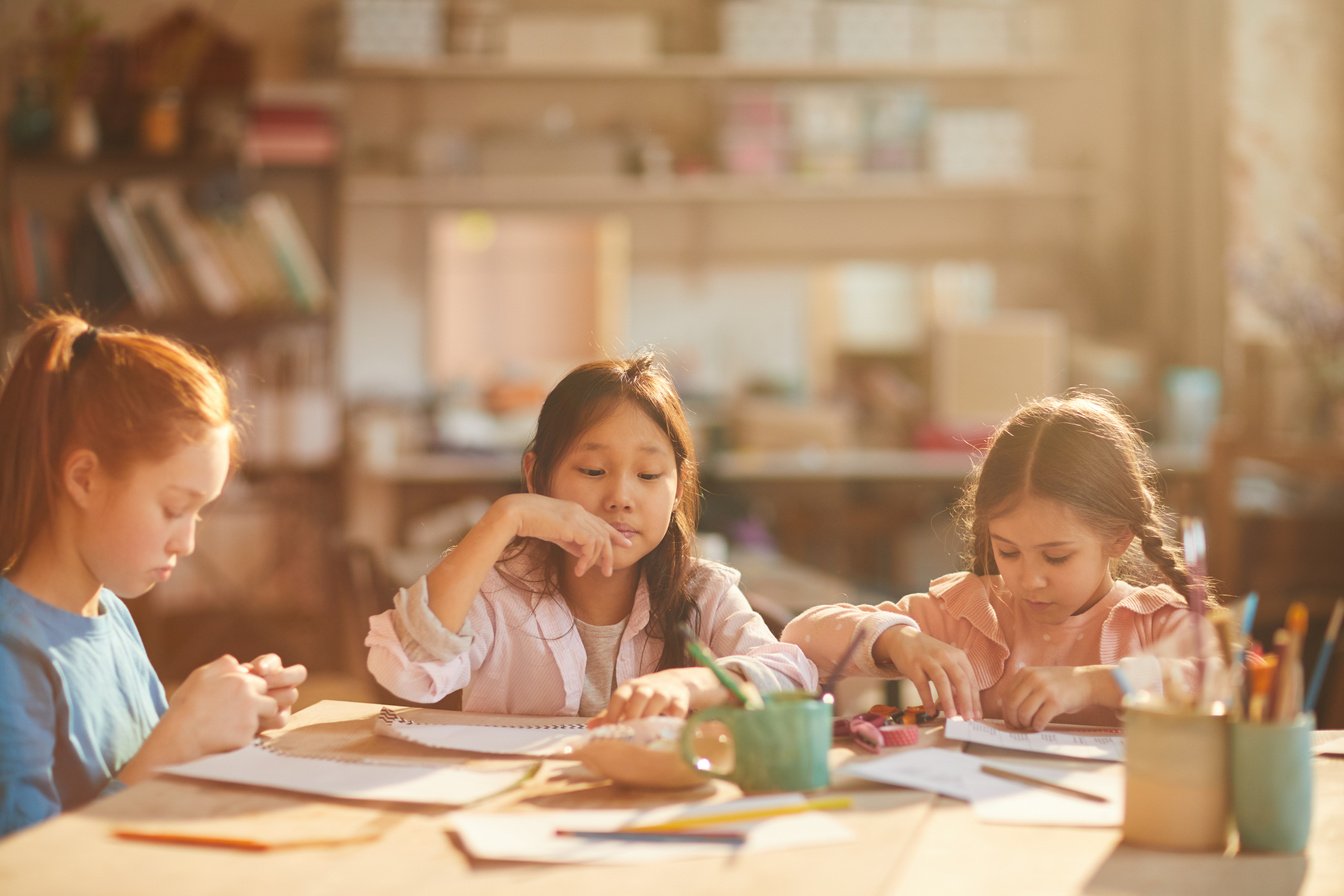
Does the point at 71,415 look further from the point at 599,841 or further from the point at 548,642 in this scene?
the point at 599,841

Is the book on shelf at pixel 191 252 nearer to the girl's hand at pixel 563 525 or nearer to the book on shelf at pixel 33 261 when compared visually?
the book on shelf at pixel 33 261

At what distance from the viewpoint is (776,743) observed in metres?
1.07

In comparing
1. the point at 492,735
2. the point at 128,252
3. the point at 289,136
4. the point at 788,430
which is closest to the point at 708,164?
the point at 788,430

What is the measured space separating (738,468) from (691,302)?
954 millimetres

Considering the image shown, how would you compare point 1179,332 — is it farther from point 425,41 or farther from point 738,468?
point 425,41

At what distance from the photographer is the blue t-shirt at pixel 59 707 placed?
3.82ft

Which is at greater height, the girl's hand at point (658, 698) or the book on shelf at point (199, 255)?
the book on shelf at point (199, 255)

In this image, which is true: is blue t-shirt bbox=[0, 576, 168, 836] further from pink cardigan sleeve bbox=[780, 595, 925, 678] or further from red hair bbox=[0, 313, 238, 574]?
pink cardigan sleeve bbox=[780, 595, 925, 678]

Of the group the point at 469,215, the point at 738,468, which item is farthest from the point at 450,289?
the point at 738,468

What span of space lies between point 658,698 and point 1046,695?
0.37m

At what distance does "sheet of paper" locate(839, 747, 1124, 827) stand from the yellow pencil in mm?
82

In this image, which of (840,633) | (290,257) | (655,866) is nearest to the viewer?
(655,866)

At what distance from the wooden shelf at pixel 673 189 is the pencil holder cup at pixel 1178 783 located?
4.29 metres

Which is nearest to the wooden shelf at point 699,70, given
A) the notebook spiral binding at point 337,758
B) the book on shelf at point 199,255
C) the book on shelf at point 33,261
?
the book on shelf at point 199,255
